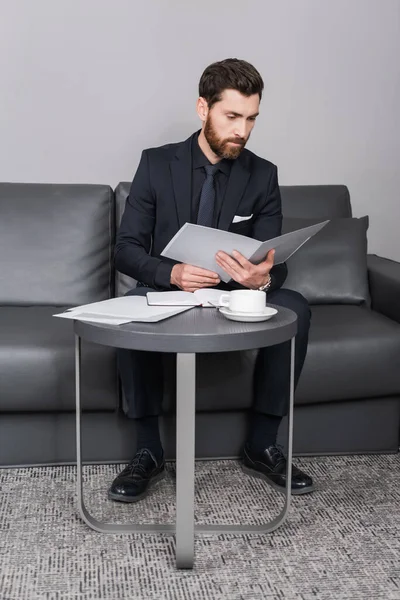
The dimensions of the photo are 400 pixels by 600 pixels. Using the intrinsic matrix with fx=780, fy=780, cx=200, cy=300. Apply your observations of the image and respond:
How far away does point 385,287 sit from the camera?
8.44 feet

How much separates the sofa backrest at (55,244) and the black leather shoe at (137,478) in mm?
653

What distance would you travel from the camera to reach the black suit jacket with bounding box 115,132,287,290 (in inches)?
87.4

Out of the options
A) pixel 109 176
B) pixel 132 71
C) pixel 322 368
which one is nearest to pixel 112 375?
pixel 322 368

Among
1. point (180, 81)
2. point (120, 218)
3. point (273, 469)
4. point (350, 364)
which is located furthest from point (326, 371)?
point (180, 81)

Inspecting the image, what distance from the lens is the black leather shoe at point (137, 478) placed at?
1.99 meters

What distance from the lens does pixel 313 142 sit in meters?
3.12

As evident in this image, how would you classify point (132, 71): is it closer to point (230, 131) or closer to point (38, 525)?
point (230, 131)

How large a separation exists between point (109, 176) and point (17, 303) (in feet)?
2.41

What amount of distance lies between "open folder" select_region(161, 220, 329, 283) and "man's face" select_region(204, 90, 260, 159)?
382 millimetres

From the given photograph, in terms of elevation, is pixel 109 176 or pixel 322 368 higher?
pixel 109 176

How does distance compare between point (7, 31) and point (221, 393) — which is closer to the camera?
point (221, 393)

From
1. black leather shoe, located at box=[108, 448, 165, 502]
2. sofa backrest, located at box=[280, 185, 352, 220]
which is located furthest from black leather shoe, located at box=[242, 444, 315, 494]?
sofa backrest, located at box=[280, 185, 352, 220]

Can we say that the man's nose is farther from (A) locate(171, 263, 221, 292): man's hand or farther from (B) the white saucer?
(B) the white saucer

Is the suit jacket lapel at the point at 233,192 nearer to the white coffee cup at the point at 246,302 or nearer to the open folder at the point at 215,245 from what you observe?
the open folder at the point at 215,245
